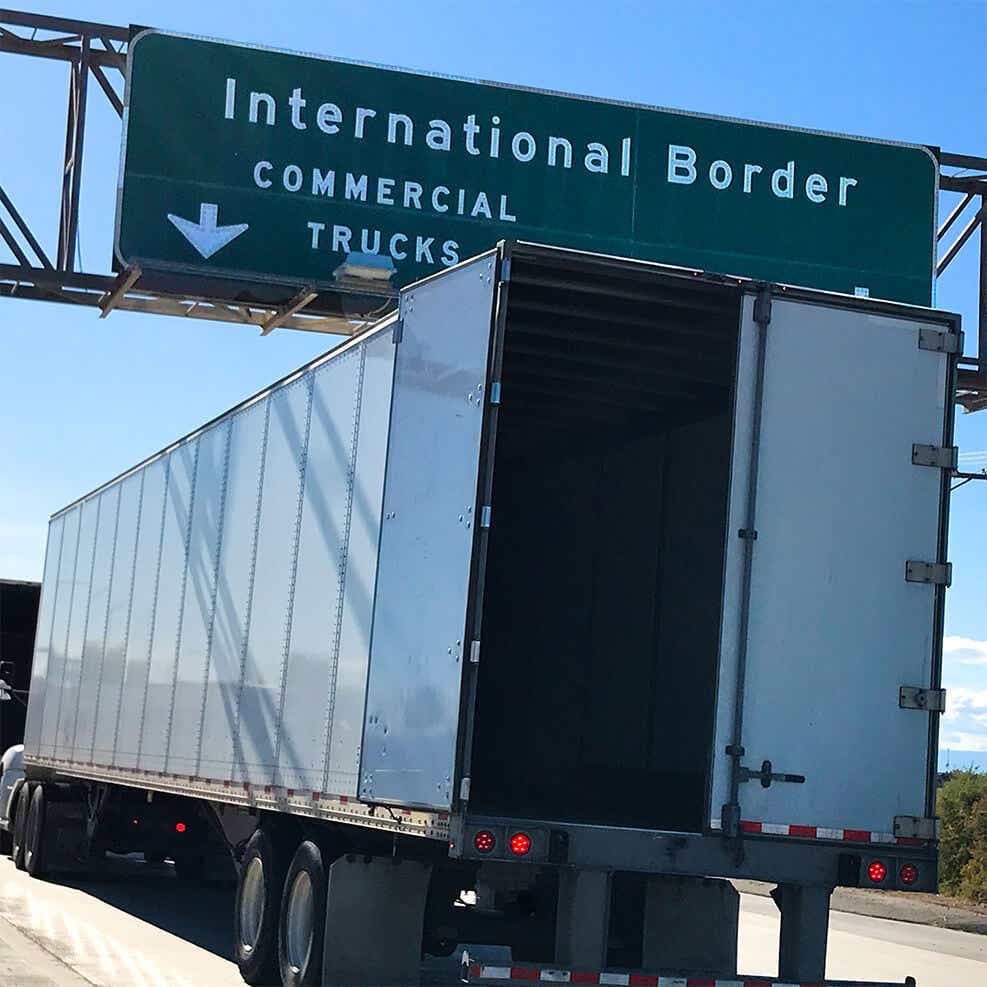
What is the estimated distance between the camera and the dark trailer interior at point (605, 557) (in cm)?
1151

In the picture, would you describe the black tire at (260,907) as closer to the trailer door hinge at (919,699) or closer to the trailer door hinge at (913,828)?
the trailer door hinge at (913,828)

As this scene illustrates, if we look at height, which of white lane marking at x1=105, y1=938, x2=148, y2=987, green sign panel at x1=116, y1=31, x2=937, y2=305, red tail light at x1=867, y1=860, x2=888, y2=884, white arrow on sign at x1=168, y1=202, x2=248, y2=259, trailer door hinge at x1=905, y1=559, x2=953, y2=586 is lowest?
white lane marking at x1=105, y1=938, x2=148, y2=987

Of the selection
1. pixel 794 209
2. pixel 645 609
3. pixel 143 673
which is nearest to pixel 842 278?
pixel 794 209

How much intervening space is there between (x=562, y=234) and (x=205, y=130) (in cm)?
336

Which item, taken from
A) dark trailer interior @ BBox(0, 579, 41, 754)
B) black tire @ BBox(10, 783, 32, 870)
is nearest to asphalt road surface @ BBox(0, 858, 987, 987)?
black tire @ BBox(10, 783, 32, 870)

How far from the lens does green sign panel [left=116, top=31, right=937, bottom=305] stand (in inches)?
645

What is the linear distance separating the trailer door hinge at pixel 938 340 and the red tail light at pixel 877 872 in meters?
2.77

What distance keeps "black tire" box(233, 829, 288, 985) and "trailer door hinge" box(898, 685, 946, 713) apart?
14.1 feet

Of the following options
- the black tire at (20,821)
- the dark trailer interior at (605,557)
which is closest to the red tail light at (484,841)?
the dark trailer interior at (605,557)

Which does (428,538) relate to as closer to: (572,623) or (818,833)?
(818,833)

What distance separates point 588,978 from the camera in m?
9.15

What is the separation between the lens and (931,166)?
18516 mm

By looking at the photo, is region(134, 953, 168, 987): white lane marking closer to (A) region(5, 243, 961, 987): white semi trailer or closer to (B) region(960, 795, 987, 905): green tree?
(A) region(5, 243, 961, 987): white semi trailer

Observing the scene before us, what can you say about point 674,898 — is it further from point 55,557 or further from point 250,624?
point 55,557
